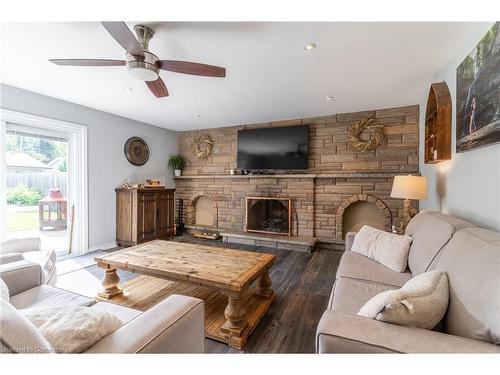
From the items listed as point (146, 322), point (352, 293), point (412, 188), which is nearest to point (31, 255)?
point (146, 322)

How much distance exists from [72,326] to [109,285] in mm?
1673

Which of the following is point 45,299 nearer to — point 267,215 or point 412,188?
point 412,188

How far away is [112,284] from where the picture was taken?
225 centimetres

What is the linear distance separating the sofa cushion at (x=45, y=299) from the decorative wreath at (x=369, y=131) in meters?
3.92

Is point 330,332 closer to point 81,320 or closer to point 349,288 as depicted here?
point 349,288

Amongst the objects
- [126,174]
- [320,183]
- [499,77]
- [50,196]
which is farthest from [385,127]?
[50,196]

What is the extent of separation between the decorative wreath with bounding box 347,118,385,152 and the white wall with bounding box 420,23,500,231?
3.72 feet

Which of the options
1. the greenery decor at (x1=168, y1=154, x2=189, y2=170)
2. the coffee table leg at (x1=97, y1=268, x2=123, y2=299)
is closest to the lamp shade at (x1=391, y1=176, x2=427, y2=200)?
the coffee table leg at (x1=97, y1=268, x2=123, y2=299)

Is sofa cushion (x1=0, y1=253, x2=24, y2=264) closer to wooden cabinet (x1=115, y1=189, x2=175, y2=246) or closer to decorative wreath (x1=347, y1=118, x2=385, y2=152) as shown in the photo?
wooden cabinet (x1=115, y1=189, x2=175, y2=246)

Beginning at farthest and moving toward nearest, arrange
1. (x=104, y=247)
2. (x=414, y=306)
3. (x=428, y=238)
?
(x=104, y=247) < (x=428, y=238) < (x=414, y=306)

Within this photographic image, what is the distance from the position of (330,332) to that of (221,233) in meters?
3.81

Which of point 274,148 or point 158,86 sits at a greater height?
point 158,86

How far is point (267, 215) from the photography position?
15.4ft

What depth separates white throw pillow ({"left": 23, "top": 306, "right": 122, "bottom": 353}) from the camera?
77 centimetres
